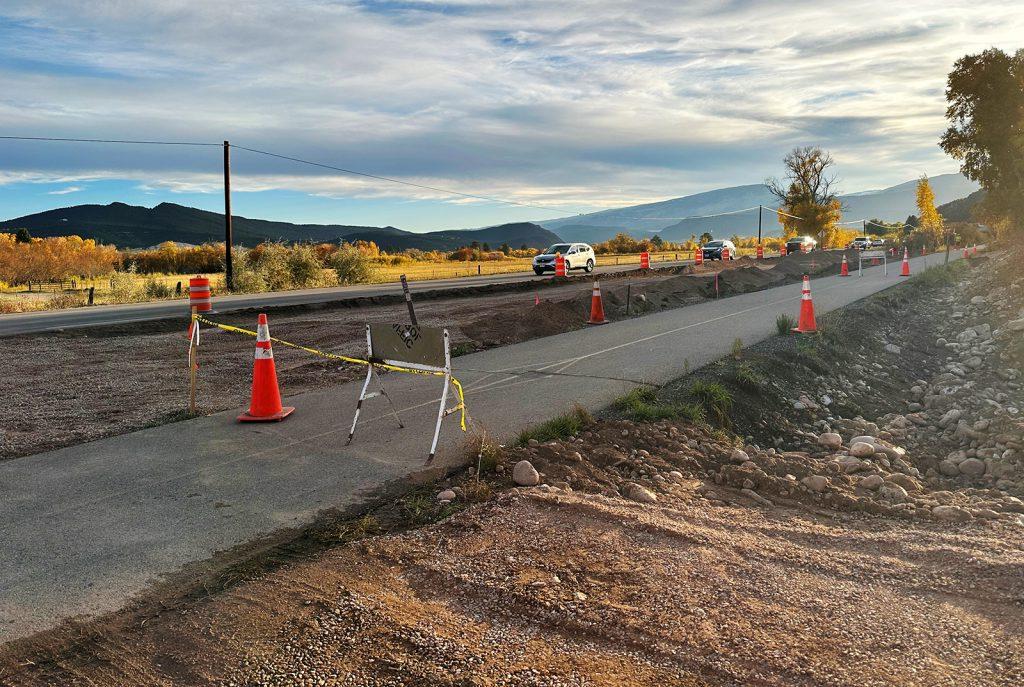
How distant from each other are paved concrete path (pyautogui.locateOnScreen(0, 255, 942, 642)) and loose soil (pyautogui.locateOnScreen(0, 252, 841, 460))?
33.6 inches

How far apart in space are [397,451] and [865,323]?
47.4 feet

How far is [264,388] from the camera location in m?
7.91

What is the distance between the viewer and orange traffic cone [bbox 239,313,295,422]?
7809 millimetres

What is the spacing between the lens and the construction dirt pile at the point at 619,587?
11.0 ft

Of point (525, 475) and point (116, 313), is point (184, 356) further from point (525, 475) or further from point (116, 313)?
point (525, 475)

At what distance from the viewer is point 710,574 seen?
434 centimetres

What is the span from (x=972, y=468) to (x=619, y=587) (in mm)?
6190

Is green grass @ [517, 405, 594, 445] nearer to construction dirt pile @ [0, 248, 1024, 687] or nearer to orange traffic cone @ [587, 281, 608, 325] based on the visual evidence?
construction dirt pile @ [0, 248, 1024, 687]

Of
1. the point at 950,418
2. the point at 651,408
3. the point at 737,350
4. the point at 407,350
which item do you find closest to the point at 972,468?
the point at 950,418

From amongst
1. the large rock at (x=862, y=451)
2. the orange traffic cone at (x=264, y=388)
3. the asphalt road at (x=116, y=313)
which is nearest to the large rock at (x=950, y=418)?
the large rock at (x=862, y=451)

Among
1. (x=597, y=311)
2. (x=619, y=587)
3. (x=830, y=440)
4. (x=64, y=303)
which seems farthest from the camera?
(x=64, y=303)

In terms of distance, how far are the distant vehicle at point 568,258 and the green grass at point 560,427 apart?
1372 inches

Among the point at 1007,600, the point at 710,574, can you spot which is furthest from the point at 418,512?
the point at 1007,600

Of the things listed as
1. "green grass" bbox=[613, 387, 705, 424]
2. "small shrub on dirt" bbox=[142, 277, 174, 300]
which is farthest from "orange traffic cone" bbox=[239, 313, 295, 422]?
"small shrub on dirt" bbox=[142, 277, 174, 300]
